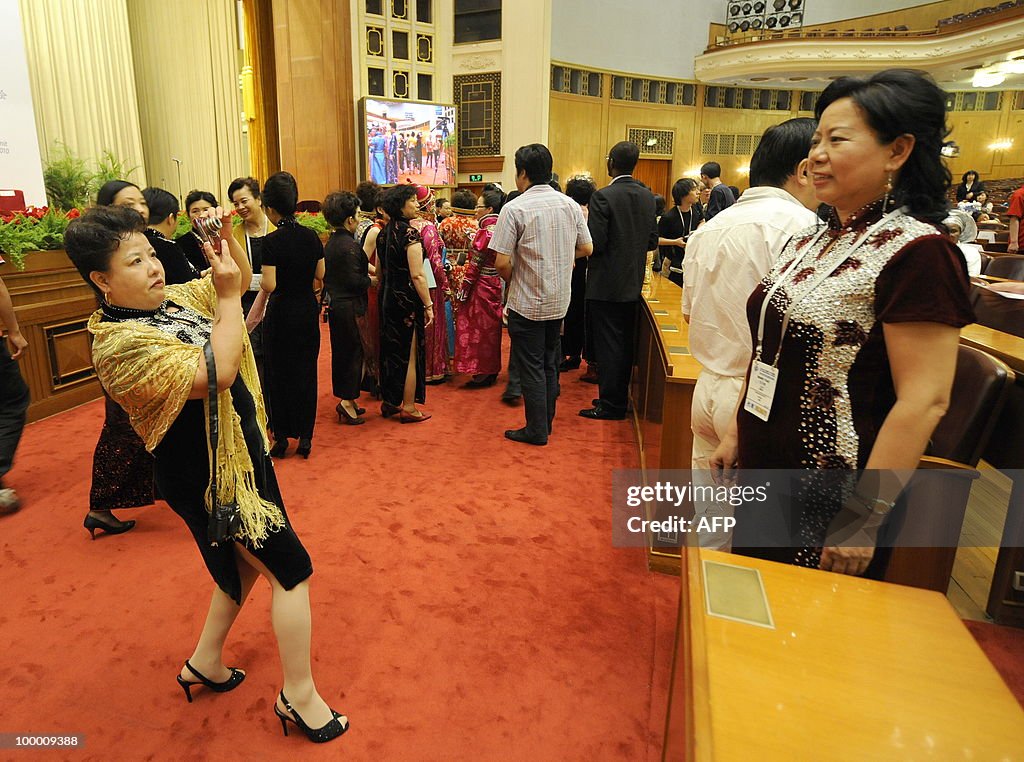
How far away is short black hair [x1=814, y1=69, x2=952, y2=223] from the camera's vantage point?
3.36 ft

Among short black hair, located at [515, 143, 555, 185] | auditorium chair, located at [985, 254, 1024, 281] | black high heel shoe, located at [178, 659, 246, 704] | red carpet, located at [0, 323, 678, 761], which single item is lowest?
red carpet, located at [0, 323, 678, 761]

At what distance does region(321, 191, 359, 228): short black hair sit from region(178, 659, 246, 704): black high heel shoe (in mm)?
2595

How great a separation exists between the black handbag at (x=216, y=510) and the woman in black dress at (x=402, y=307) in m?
2.41

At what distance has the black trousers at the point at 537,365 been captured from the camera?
3395 mm

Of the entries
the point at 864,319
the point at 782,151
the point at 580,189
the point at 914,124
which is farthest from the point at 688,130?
the point at 864,319

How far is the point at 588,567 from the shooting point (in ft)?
7.80

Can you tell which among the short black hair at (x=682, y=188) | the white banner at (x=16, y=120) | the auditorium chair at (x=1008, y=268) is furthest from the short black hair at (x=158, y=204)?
the auditorium chair at (x=1008, y=268)

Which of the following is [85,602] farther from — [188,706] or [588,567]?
[588,567]

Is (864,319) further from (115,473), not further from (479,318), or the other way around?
(479,318)

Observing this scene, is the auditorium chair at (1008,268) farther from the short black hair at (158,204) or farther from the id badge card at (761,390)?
the short black hair at (158,204)

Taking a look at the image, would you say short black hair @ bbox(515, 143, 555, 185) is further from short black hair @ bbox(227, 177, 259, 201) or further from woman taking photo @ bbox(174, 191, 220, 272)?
woman taking photo @ bbox(174, 191, 220, 272)

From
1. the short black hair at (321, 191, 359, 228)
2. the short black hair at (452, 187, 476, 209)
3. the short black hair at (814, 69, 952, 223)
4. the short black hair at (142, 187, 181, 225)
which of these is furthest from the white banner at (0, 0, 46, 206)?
the short black hair at (814, 69, 952, 223)

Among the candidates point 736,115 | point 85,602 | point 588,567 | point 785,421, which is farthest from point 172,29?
point 736,115

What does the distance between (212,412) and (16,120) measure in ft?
22.5
